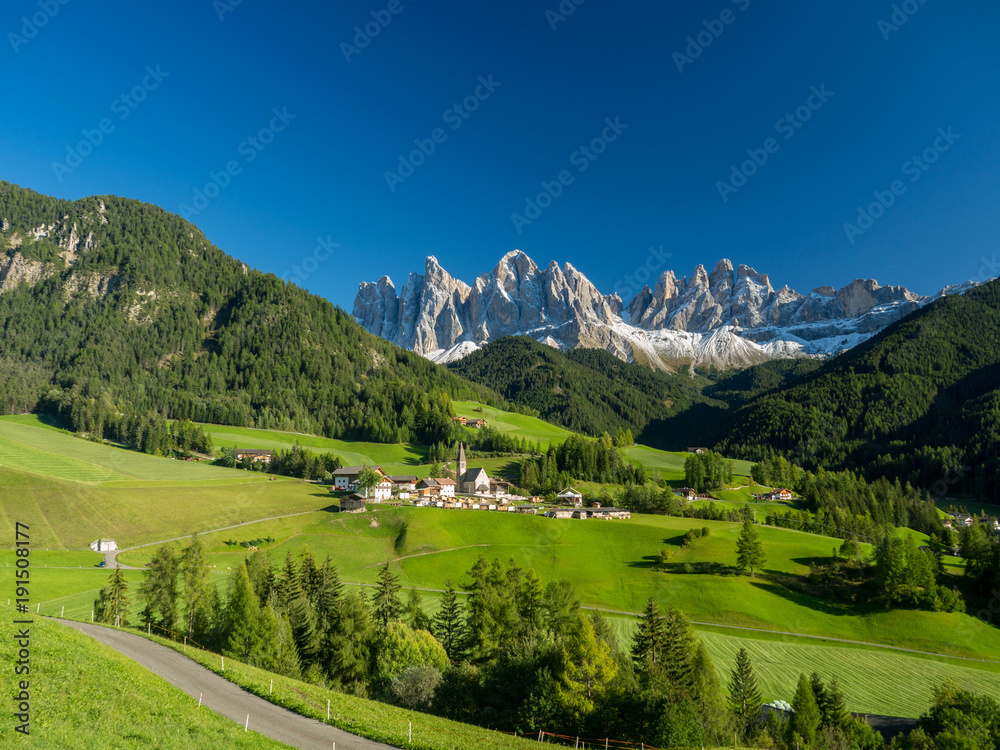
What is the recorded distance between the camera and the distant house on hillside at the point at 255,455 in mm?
139500

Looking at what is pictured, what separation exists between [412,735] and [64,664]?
12763mm

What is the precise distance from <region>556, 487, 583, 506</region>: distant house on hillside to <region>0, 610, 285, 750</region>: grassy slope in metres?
105

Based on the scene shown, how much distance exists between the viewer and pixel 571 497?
122 meters

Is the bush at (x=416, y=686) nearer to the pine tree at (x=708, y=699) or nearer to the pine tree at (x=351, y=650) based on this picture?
the pine tree at (x=351, y=650)

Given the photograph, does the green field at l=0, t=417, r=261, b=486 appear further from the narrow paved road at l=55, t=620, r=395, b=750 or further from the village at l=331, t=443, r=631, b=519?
the narrow paved road at l=55, t=620, r=395, b=750

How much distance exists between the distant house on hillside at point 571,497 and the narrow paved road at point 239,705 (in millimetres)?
97769

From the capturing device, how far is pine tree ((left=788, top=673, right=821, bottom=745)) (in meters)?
39.1

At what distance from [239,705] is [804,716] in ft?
130

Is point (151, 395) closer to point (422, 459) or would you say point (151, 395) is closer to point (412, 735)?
point (422, 459)

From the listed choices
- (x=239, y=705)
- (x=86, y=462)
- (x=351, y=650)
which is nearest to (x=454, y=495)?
(x=86, y=462)

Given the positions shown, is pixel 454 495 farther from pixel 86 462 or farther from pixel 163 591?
pixel 163 591

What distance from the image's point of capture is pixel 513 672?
3547 cm

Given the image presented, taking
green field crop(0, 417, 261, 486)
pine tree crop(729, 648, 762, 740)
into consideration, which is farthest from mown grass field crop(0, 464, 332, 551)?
pine tree crop(729, 648, 762, 740)

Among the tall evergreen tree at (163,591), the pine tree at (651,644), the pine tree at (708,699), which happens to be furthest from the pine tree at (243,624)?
the pine tree at (708,699)
